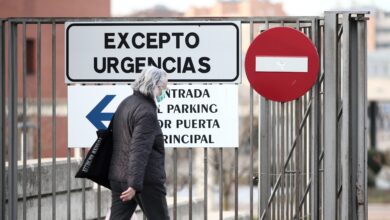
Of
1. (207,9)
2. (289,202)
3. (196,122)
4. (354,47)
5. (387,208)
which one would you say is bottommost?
(387,208)

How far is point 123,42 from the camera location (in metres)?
9.80

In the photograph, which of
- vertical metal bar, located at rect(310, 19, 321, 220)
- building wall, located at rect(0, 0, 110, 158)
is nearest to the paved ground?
building wall, located at rect(0, 0, 110, 158)

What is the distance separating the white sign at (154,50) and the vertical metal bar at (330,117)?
2.64 feet

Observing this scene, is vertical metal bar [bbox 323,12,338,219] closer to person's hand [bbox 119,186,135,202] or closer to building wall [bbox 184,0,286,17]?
person's hand [bbox 119,186,135,202]

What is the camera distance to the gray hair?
8.60 meters

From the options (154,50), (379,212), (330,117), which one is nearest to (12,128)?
(154,50)

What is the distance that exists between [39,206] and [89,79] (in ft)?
4.09

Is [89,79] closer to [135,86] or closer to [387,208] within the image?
[135,86]

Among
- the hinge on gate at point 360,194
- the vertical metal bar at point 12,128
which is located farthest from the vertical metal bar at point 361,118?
the vertical metal bar at point 12,128

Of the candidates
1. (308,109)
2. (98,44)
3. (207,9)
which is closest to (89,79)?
(98,44)

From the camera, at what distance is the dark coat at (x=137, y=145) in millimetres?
8375

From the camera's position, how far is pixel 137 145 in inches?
330

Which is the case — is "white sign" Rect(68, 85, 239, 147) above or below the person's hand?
above

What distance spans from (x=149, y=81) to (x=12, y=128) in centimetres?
200
